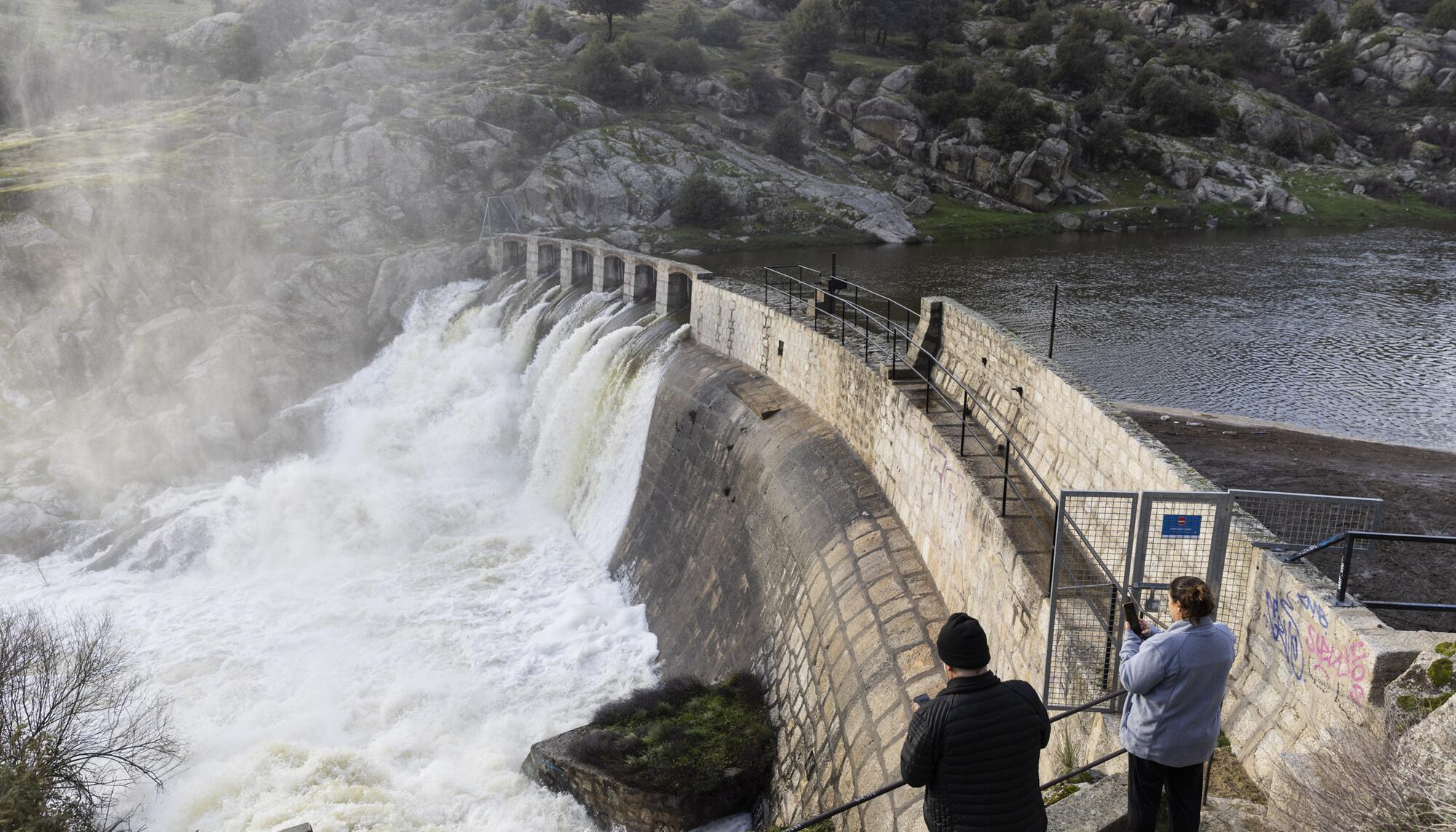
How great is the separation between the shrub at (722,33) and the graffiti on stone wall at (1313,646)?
10185 centimetres

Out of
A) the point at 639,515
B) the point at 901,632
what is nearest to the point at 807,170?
the point at 639,515

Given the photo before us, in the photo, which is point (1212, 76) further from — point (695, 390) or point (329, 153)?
point (695, 390)

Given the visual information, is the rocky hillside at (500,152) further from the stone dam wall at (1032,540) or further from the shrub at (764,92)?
the stone dam wall at (1032,540)

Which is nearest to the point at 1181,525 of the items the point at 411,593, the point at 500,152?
the point at 411,593

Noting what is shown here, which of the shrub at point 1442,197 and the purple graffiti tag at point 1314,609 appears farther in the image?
the shrub at point 1442,197

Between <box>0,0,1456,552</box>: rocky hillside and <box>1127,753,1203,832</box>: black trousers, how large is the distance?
36.9m

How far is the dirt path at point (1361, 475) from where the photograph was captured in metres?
15.4

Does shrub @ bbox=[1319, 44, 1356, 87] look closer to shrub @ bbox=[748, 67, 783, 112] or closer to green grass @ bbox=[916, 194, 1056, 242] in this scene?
green grass @ bbox=[916, 194, 1056, 242]

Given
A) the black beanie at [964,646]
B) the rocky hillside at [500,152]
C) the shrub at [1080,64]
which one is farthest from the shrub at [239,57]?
the black beanie at [964,646]

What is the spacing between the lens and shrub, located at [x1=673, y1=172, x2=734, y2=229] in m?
65.3

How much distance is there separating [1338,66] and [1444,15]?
42.8ft

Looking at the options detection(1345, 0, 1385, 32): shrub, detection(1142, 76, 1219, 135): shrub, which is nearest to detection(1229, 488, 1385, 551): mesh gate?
detection(1142, 76, 1219, 135): shrub

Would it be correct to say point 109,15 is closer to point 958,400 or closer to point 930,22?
point 930,22

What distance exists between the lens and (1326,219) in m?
76.5
